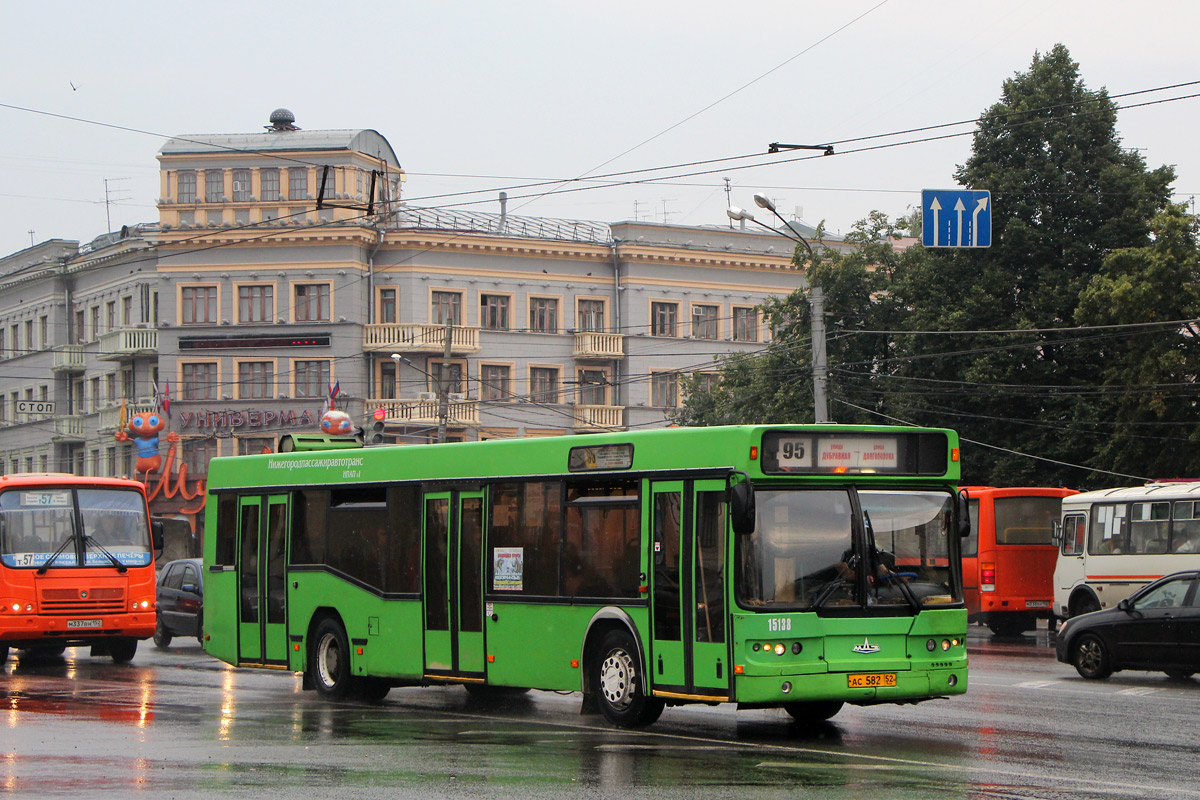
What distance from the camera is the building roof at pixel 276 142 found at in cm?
6069

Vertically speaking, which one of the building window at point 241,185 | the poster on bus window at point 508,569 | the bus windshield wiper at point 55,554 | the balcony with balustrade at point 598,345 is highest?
the building window at point 241,185

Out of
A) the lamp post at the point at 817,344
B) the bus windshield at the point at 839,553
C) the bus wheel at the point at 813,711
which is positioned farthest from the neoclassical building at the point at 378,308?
the bus windshield at the point at 839,553

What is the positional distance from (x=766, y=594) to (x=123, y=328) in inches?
2059

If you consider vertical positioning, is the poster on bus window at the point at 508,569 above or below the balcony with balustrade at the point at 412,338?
below

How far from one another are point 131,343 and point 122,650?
38.6 meters

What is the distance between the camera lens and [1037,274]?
42688mm

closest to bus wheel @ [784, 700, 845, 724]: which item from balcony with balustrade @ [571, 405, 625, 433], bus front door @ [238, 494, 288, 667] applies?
bus front door @ [238, 494, 288, 667]

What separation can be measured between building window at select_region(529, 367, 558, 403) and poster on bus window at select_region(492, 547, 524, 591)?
44.3m

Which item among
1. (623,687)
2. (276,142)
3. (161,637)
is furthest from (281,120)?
(623,687)

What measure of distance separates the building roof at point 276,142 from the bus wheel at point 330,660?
1739 inches

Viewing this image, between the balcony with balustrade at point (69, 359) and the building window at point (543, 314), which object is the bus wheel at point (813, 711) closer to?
the building window at point (543, 314)

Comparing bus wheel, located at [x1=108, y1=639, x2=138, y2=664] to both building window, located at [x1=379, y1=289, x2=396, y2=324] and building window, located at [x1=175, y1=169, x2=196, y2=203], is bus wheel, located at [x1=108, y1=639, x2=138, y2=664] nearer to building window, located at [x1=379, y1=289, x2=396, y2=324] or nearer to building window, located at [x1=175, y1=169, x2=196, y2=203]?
building window, located at [x1=379, y1=289, x2=396, y2=324]

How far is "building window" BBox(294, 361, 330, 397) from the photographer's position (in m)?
58.6

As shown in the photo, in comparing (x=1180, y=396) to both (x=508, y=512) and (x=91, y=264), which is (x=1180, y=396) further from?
(x=91, y=264)
